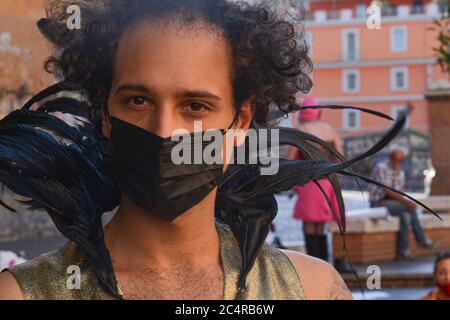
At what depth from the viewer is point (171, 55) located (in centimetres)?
179

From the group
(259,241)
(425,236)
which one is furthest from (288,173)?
(425,236)

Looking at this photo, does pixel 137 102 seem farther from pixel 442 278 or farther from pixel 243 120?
pixel 442 278

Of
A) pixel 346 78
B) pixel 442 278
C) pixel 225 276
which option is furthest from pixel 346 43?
pixel 225 276

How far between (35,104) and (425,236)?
7.11 meters

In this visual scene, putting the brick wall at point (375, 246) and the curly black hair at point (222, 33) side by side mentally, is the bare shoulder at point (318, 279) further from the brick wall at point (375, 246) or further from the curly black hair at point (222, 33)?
the brick wall at point (375, 246)

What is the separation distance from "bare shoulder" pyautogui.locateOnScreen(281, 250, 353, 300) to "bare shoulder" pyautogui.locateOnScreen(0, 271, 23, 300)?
576mm

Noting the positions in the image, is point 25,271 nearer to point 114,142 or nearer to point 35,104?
point 114,142

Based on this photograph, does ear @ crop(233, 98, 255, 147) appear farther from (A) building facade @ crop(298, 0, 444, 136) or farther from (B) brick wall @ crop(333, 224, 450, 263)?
(A) building facade @ crop(298, 0, 444, 136)

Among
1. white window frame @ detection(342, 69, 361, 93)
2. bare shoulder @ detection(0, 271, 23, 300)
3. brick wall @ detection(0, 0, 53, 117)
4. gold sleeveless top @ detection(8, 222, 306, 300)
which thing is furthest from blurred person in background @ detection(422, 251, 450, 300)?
white window frame @ detection(342, 69, 361, 93)

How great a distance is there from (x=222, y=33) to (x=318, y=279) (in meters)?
0.55

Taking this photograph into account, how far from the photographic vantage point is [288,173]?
79.0 inches

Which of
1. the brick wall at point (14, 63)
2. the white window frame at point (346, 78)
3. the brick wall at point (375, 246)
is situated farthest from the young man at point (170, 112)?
the white window frame at point (346, 78)
